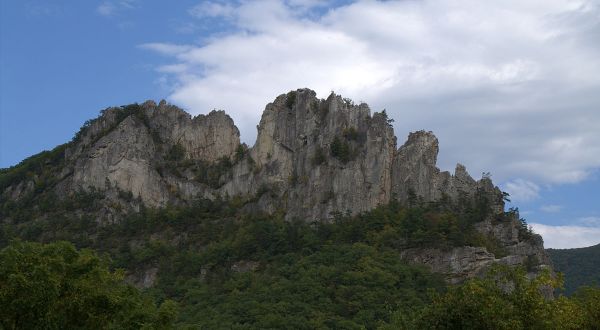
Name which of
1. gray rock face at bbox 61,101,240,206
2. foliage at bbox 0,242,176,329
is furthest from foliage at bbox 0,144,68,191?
foliage at bbox 0,242,176,329

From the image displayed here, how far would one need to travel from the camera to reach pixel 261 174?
328 feet

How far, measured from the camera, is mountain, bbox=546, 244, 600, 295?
89.4 metres

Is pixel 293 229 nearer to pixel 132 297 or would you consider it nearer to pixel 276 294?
pixel 276 294

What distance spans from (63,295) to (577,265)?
78.0 m

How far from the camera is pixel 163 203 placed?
103 metres

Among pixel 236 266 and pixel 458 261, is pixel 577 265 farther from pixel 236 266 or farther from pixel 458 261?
pixel 236 266

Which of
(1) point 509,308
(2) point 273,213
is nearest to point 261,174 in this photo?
(2) point 273,213

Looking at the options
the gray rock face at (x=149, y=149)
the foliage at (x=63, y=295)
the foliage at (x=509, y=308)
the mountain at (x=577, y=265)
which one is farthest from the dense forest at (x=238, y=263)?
the mountain at (x=577, y=265)

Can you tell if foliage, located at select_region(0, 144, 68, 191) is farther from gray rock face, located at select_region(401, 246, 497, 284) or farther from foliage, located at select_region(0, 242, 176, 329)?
foliage, located at select_region(0, 242, 176, 329)

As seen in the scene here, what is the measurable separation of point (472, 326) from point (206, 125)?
3109 inches

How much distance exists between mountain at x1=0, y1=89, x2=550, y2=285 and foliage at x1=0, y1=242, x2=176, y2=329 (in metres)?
47.2

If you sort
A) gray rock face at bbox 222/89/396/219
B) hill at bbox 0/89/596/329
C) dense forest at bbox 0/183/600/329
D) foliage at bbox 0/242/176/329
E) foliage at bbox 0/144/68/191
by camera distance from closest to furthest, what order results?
foliage at bbox 0/242/176/329 → dense forest at bbox 0/183/600/329 → hill at bbox 0/89/596/329 → gray rock face at bbox 222/89/396/219 → foliage at bbox 0/144/68/191

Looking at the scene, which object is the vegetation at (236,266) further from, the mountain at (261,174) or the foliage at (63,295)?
the mountain at (261,174)

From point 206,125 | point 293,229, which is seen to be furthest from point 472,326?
point 206,125
